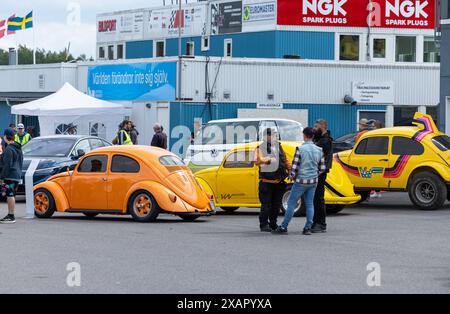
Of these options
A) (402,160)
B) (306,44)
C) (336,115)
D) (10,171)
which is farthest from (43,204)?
(306,44)

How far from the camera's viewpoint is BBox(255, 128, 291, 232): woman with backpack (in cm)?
1695

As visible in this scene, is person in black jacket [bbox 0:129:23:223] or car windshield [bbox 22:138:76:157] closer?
person in black jacket [bbox 0:129:23:223]

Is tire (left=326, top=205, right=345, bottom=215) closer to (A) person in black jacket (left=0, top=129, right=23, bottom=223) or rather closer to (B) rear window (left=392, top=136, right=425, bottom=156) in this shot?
(B) rear window (left=392, top=136, right=425, bottom=156)

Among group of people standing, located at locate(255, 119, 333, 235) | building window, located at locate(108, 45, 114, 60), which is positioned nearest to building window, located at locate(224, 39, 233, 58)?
building window, located at locate(108, 45, 114, 60)

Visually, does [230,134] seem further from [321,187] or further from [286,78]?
[286,78]

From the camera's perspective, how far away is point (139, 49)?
59.2 meters

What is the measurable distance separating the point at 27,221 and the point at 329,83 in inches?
824

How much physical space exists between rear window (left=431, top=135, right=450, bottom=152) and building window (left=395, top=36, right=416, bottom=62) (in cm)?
3085

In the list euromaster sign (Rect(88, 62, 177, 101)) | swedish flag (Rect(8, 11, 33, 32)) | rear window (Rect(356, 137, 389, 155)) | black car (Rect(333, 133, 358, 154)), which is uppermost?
swedish flag (Rect(8, 11, 33, 32))

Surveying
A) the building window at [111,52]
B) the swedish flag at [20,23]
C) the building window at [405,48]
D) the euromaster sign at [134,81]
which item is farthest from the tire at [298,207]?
Answer: the building window at [111,52]

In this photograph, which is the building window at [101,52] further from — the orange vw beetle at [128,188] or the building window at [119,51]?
the orange vw beetle at [128,188]

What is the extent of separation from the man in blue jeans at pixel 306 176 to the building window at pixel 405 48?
37.3 metres

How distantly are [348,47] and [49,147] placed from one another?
28664 mm
